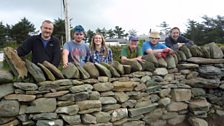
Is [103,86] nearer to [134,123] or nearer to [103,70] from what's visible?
[103,70]

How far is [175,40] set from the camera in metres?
6.55

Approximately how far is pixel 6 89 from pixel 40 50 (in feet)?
2.61

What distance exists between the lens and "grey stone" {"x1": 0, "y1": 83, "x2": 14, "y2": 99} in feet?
13.5

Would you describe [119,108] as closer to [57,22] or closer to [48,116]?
[48,116]

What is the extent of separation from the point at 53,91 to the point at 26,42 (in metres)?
0.85

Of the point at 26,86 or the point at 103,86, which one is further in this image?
the point at 103,86

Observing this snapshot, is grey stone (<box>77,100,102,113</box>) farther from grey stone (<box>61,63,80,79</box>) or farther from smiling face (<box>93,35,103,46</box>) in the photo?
smiling face (<box>93,35,103,46</box>)

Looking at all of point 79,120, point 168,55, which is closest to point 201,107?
point 168,55

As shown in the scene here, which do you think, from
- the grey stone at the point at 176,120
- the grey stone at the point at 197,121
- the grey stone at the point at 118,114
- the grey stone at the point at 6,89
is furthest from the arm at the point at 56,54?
the grey stone at the point at 197,121

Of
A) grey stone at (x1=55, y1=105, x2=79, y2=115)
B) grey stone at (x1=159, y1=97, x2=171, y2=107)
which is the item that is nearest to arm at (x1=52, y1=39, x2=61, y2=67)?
grey stone at (x1=55, y1=105, x2=79, y2=115)

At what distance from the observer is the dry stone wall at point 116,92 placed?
167 inches

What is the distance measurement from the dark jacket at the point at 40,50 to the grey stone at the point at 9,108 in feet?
2.60

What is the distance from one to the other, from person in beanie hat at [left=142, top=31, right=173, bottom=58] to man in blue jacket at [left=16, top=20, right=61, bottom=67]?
1951mm

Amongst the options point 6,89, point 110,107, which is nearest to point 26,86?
point 6,89
